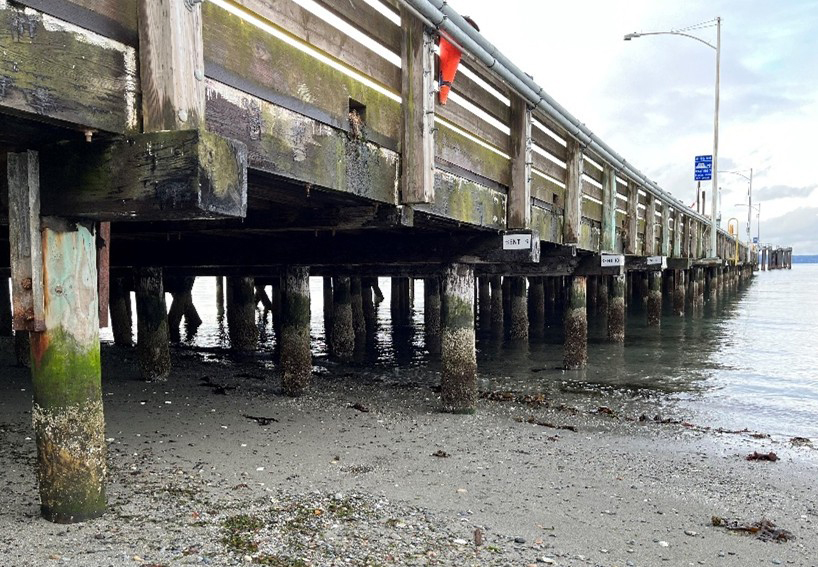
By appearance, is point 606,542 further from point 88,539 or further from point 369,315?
point 369,315

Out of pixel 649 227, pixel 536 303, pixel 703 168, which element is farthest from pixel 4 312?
pixel 703 168

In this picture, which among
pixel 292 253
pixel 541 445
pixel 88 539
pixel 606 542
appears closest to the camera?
pixel 88 539

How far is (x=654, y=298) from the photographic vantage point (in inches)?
920

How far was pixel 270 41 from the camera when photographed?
4.27 metres

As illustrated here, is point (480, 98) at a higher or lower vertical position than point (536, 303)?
higher

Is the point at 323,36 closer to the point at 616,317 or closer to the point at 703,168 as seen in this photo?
the point at 616,317

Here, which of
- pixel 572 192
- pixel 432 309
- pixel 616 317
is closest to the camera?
pixel 572 192

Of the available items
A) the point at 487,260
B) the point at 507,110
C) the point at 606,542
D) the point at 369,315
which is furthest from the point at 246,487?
the point at 369,315

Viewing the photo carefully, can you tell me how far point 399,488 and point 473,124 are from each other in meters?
4.08

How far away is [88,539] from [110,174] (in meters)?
2.09

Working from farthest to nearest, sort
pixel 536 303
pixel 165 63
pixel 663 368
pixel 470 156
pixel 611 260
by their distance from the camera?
pixel 536 303
pixel 663 368
pixel 611 260
pixel 470 156
pixel 165 63

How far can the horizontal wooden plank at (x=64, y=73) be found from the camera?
2900 millimetres

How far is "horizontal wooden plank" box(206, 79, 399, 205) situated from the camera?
394 centimetres

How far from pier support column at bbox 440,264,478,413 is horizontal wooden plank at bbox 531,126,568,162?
2.33m
